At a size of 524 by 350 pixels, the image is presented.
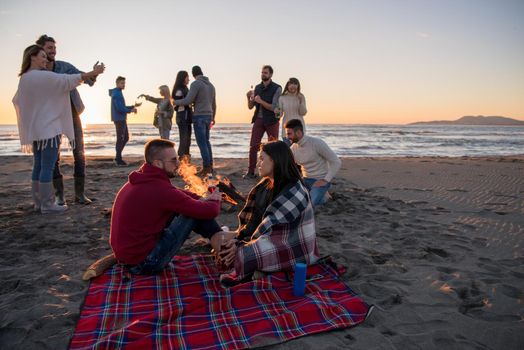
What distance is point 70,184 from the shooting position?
8109 millimetres

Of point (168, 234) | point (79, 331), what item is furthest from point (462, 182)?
point (79, 331)

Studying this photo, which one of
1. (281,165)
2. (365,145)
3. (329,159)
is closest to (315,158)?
(329,159)

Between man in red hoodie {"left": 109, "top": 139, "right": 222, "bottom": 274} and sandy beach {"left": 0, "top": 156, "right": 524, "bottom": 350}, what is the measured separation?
55 cm

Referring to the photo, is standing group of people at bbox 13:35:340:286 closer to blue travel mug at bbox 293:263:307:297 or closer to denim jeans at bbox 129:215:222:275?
denim jeans at bbox 129:215:222:275

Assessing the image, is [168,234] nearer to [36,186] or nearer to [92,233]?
[92,233]

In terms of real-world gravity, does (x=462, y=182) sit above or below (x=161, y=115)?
below

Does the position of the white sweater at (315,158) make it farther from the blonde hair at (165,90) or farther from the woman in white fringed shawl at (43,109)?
the blonde hair at (165,90)

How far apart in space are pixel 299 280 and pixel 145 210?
1.45m

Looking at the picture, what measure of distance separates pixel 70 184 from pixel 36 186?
2.71m

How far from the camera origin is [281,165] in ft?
11.4

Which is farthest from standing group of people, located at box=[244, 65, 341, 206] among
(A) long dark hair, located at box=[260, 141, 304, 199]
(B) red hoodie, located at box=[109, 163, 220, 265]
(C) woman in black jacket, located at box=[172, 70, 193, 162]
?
(B) red hoodie, located at box=[109, 163, 220, 265]

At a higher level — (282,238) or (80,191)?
(282,238)

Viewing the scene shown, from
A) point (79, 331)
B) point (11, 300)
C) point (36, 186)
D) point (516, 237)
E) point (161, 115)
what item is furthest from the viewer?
point (161, 115)

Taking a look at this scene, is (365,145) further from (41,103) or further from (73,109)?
(41,103)
